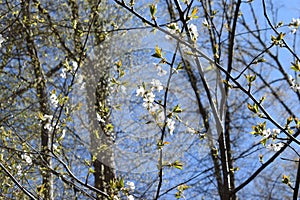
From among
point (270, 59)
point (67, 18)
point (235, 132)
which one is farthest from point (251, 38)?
point (67, 18)

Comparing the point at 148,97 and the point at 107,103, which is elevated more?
the point at 107,103

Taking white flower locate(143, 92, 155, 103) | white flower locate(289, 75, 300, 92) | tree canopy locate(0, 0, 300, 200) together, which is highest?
tree canopy locate(0, 0, 300, 200)

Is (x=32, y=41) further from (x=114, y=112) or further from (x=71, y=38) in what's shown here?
(x=114, y=112)

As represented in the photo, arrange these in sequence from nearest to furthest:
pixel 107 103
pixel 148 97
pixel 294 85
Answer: pixel 148 97, pixel 294 85, pixel 107 103

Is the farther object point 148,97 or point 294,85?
point 294,85

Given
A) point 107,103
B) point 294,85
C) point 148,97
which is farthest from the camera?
point 107,103

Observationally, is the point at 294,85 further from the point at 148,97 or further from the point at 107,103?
the point at 107,103

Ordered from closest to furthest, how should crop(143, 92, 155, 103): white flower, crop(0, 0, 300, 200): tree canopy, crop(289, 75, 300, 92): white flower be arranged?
crop(143, 92, 155, 103): white flower → crop(289, 75, 300, 92): white flower → crop(0, 0, 300, 200): tree canopy

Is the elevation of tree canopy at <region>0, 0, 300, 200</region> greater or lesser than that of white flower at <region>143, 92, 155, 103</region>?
greater

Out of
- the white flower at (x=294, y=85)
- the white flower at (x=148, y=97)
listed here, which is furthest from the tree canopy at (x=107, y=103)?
the white flower at (x=148, y=97)

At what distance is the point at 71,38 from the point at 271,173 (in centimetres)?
179

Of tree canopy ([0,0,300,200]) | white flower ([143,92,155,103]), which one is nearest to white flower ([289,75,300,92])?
white flower ([143,92,155,103])

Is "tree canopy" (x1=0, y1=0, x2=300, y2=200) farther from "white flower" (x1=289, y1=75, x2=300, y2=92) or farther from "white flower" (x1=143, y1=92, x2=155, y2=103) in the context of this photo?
"white flower" (x1=143, y1=92, x2=155, y2=103)

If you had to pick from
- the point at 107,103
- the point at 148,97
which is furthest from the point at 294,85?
the point at 107,103
